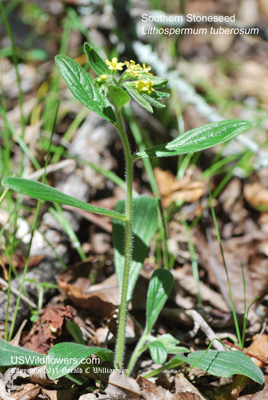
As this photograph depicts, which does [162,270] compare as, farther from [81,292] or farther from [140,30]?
[140,30]

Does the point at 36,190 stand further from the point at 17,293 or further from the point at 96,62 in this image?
the point at 17,293

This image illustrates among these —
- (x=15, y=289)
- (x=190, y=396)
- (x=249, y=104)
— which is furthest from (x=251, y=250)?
(x=249, y=104)

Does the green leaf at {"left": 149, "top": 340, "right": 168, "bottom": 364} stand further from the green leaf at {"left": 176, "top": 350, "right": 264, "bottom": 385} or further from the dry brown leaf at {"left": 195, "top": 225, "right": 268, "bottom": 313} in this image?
the dry brown leaf at {"left": 195, "top": 225, "right": 268, "bottom": 313}

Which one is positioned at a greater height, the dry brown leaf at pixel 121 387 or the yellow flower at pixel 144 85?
the yellow flower at pixel 144 85

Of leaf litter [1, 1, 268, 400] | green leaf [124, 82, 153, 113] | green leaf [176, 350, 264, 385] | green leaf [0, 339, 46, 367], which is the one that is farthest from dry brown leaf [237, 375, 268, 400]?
green leaf [124, 82, 153, 113]

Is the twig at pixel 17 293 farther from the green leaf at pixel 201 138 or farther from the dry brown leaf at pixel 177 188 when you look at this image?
the dry brown leaf at pixel 177 188

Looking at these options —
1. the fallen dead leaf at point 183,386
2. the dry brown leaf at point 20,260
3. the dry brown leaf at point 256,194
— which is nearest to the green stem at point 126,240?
the fallen dead leaf at point 183,386

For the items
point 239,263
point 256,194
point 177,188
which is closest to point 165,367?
point 239,263
